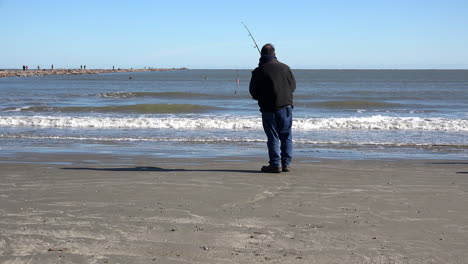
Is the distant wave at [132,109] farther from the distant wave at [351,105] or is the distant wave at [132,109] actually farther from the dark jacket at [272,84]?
the dark jacket at [272,84]

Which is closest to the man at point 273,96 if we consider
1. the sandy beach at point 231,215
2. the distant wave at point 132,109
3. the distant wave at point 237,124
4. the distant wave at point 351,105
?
the sandy beach at point 231,215

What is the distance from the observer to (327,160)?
27.8ft

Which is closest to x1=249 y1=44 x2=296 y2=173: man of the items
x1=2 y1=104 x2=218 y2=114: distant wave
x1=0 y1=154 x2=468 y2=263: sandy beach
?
x1=0 y1=154 x2=468 y2=263: sandy beach

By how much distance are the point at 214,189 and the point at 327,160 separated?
3008 millimetres

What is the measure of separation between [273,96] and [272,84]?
0.15 m

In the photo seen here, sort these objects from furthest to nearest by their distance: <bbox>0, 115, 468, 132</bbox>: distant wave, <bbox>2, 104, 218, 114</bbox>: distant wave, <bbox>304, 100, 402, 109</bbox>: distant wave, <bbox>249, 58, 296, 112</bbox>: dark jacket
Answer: <bbox>304, 100, 402, 109</bbox>: distant wave, <bbox>2, 104, 218, 114</bbox>: distant wave, <bbox>0, 115, 468, 132</bbox>: distant wave, <bbox>249, 58, 296, 112</bbox>: dark jacket

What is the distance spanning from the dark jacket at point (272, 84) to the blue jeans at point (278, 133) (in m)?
0.08

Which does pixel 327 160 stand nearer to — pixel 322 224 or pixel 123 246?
pixel 322 224

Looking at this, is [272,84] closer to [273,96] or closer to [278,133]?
[273,96]

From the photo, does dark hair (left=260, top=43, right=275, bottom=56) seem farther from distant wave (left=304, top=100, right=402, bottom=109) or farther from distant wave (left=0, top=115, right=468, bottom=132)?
distant wave (left=304, top=100, right=402, bottom=109)


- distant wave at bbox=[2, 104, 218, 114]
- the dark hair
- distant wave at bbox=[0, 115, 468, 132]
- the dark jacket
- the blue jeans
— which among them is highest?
the dark hair

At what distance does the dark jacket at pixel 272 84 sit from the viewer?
6988mm

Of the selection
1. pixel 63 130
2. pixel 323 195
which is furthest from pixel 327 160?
pixel 63 130

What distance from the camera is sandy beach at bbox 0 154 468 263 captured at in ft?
12.2
